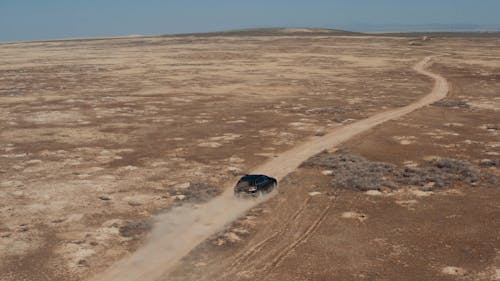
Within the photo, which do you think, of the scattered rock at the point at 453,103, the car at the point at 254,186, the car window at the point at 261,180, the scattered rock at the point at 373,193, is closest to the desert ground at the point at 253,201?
the scattered rock at the point at 373,193

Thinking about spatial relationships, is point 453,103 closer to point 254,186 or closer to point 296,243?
point 254,186

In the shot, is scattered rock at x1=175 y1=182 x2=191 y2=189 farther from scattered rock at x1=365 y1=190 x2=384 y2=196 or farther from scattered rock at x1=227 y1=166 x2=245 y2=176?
scattered rock at x1=365 y1=190 x2=384 y2=196

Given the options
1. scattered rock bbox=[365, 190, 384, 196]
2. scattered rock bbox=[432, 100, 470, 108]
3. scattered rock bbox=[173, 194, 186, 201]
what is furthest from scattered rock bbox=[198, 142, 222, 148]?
scattered rock bbox=[432, 100, 470, 108]

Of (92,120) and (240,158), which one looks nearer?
(240,158)

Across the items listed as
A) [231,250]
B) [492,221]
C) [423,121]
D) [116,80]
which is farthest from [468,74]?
[231,250]

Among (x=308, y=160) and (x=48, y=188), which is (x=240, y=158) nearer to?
(x=308, y=160)

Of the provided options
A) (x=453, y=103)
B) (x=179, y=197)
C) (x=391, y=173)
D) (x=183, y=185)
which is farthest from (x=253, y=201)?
(x=453, y=103)

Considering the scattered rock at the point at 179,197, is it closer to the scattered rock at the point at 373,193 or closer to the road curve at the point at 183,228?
the road curve at the point at 183,228
